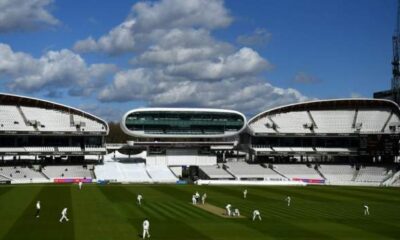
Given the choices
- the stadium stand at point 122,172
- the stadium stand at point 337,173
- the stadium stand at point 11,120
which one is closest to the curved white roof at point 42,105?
the stadium stand at point 11,120

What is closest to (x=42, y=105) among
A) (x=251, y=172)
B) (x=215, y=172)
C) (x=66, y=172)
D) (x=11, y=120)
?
(x=11, y=120)

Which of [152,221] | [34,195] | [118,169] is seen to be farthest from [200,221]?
[118,169]

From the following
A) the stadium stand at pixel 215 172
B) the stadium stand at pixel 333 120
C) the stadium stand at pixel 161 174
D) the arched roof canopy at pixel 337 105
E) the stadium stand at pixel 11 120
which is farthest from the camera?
the arched roof canopy at pixel 337 105

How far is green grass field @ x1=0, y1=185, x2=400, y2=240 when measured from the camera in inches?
1479

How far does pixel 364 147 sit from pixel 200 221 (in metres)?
73.2

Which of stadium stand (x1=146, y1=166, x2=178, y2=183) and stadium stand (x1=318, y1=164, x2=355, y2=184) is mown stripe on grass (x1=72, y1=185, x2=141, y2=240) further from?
stadium stand (x1=318, y1=164, x2=355, y2=184)

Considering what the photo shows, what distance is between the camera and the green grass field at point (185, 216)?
123ft

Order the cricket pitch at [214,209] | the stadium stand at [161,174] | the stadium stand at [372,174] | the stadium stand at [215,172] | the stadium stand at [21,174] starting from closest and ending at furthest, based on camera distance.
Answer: the cricket pitch at [214,209], the stadium stand at [21,174], the stadium stand at [161,174], the stadium stand at [215,172], the stadium stand at [372,174]

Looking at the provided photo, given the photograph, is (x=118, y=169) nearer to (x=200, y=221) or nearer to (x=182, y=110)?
(x=182, y=110)

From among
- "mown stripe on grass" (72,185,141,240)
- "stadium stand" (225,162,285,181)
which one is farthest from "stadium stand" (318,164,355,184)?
"mown stripe on grass" (72,185,141,240)

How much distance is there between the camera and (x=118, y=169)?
104 metres

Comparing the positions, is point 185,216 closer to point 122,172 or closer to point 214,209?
point 214,209

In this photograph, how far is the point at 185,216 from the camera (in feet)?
154

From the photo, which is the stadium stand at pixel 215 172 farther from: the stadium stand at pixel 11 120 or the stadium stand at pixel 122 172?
the stadium stand at pixel 11 120
